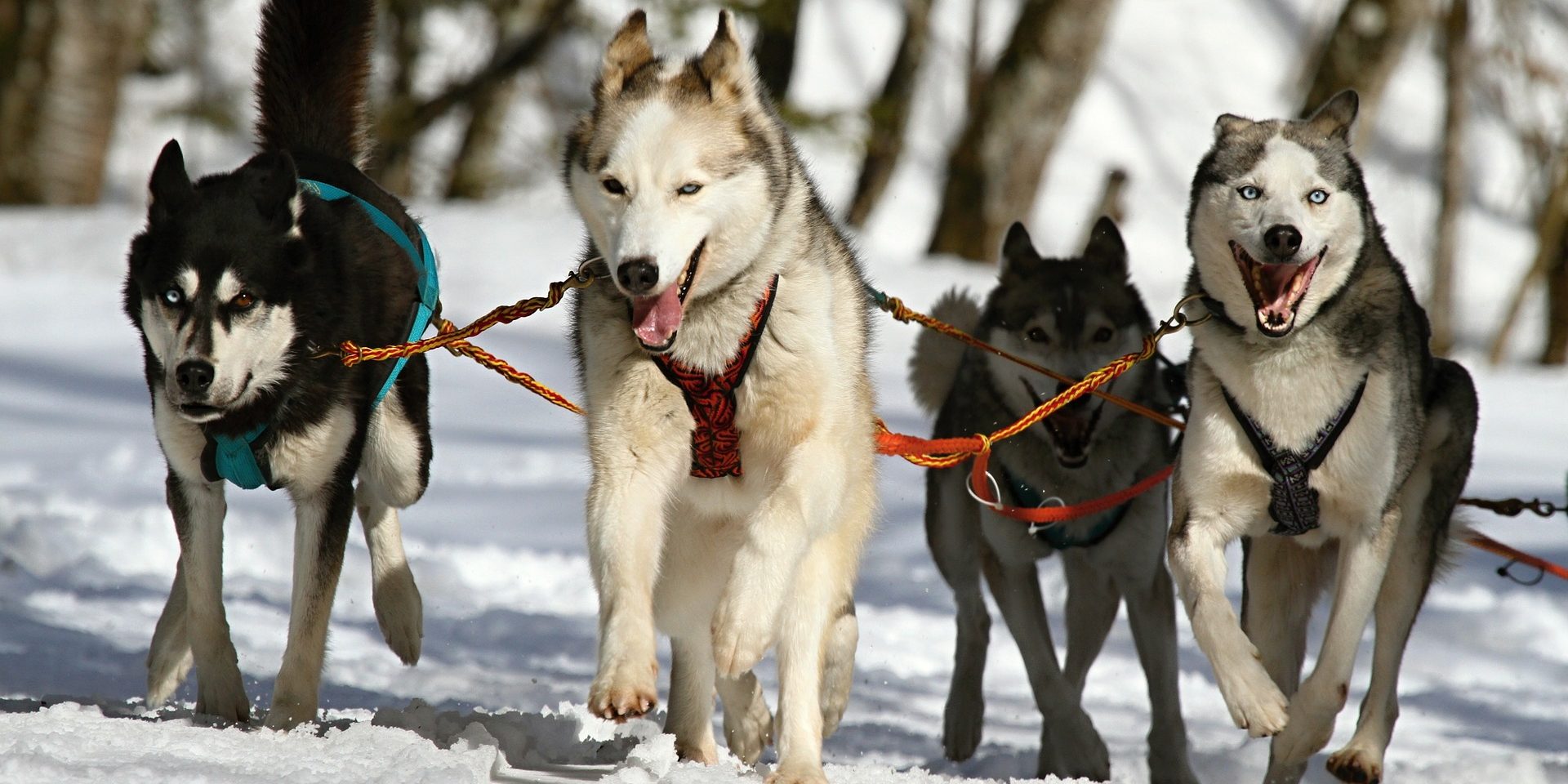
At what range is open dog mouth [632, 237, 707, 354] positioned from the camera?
3332mm

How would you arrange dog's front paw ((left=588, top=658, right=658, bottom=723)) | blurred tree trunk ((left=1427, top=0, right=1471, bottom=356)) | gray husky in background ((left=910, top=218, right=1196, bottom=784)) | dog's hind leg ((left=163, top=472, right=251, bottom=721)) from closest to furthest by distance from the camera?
dog's front paw ((left=588, top=658, right=658, bottom=723))
dog's hind leg ((left=163, top=472, right=251, bottom=721))
gray husky in background ((left=910, top=218, right=1196, bottom=784))
blurred tree trunk ((left=1427, top=0, right=1471, bottom=356))

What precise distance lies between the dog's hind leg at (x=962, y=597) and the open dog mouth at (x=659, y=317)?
229 cm

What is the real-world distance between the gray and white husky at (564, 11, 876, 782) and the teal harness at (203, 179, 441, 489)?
841mm

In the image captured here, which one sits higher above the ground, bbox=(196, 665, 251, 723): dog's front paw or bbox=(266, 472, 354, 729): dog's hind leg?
bbox=(266, 472, 354, 729): dog's hind leg

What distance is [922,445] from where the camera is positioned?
4676mm

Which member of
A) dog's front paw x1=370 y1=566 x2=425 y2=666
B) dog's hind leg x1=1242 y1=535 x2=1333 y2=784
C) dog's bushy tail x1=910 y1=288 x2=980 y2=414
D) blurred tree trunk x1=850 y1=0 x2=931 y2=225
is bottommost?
dog's front paw x1=370 y1=566 x2=425 y2=666

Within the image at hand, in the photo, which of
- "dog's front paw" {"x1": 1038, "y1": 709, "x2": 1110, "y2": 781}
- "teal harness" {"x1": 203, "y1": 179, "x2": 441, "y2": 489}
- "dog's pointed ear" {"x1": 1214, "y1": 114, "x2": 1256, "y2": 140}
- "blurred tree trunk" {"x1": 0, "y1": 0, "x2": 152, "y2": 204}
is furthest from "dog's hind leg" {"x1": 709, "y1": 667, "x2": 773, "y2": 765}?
"blurred tree trunk" {"x1": 0, "y1": 0, "x2": 152, "y2": 204}

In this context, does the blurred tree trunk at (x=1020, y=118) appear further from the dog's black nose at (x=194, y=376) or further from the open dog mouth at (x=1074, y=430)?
the dog's black nose at (x=194, y=376)

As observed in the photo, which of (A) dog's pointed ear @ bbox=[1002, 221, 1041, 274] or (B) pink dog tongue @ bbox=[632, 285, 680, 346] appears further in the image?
(A) dog's pointed ear @ bbox=[1002, 221, 1041, 274]

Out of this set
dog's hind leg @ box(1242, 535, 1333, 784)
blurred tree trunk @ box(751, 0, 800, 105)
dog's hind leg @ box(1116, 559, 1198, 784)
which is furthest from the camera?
blurred tree trunk @ box(751, 0, 800, 105)

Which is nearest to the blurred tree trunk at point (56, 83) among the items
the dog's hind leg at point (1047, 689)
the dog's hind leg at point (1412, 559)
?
the dog's hind leg at point (1047, 689)

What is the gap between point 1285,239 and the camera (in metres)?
3.71

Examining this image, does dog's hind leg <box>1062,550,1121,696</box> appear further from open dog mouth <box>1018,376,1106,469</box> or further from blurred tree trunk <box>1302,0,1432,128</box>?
blurred tree trunk <box>1302,0,1432,128</box>

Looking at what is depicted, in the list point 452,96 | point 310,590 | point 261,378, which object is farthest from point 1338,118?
point 452,96
